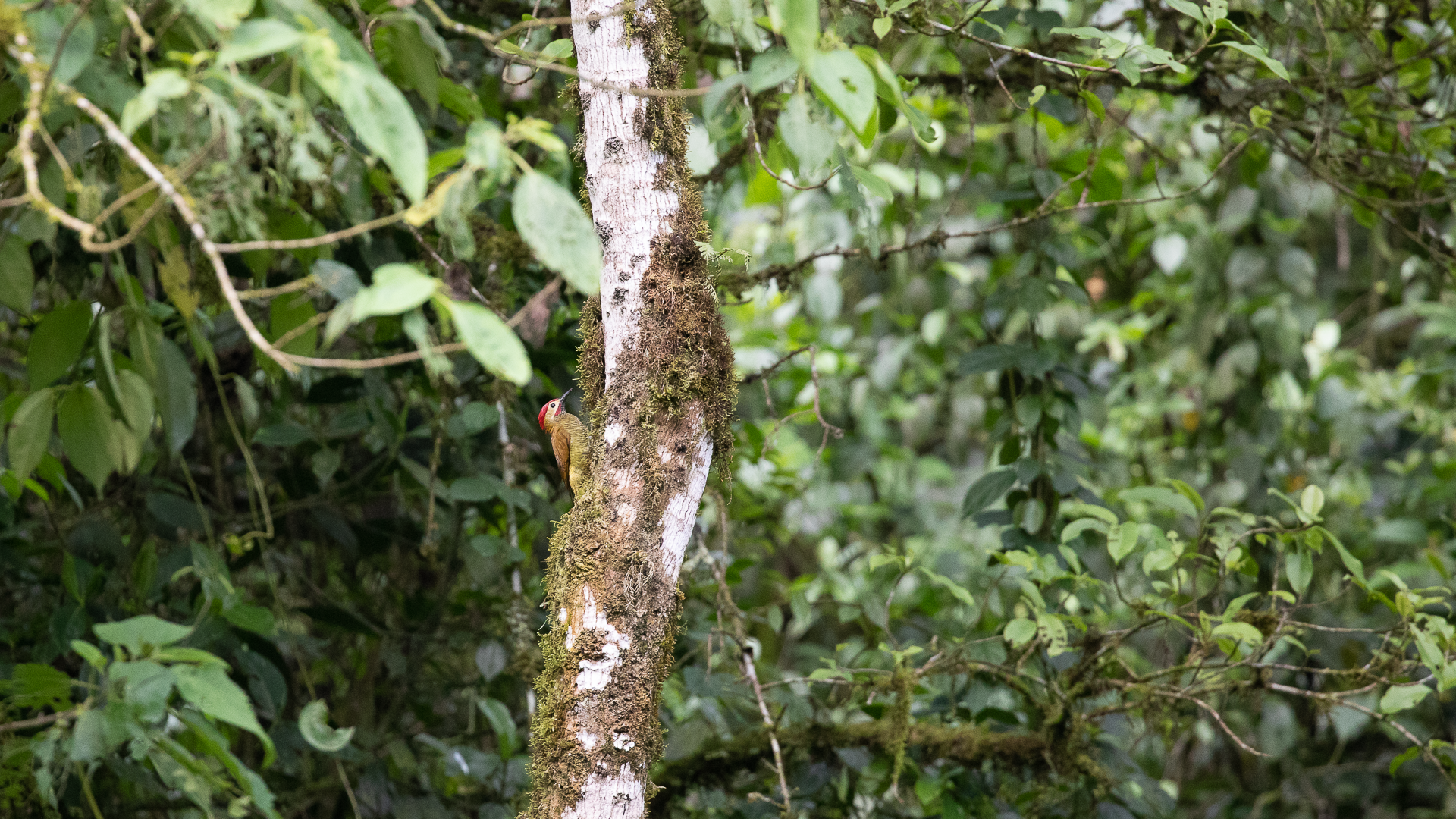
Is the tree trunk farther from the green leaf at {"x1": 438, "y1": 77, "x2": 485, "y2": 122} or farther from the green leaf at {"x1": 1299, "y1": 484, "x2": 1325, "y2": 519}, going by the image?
the green leaf at {"x1": 1299, "y1": 484, "x2": 1325, "y2": 519}

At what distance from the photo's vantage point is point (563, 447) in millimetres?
1952

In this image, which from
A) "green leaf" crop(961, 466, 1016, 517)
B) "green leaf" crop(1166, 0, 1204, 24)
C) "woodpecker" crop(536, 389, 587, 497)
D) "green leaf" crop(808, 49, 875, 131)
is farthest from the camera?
"green leaf" crop(961, 466, 1016, 517)

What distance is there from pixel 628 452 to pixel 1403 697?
4.95 feet

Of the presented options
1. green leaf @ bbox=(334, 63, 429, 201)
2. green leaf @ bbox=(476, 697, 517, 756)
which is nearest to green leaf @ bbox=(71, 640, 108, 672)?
green leaf @ bbox=(334, 63, 429, 201)

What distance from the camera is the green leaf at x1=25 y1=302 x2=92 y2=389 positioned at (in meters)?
1.24

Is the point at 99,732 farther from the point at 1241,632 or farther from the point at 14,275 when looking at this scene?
the point at 1241,632

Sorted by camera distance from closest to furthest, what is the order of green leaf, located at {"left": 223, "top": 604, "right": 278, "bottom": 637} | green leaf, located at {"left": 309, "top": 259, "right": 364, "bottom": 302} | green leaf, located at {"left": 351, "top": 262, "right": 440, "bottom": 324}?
green leaf, located at {"left": 351, "top": 262, "right": 440, "bottom": 324}, green leaf, located at {"left": 309, "top": 259, "right": 364, "bottom": 302}, green leaf, located at {"left": 223, "top": 604, "right": 278, "bottom": 637}

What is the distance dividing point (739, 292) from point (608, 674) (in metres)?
1.12

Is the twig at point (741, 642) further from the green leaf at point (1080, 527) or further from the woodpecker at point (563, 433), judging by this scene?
the green leaf at point (1080, 527)

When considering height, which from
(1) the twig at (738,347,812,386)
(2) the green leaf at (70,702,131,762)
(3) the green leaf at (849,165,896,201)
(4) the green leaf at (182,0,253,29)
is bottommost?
(1) the twig at (738,347,812,386)

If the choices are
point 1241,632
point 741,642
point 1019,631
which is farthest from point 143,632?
point 1241,632

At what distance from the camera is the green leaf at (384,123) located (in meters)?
0.81

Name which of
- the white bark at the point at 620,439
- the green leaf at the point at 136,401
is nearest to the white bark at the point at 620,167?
the white bark at the point at 620,439

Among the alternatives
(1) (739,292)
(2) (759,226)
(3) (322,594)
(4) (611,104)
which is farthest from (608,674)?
(2) (759,226)
